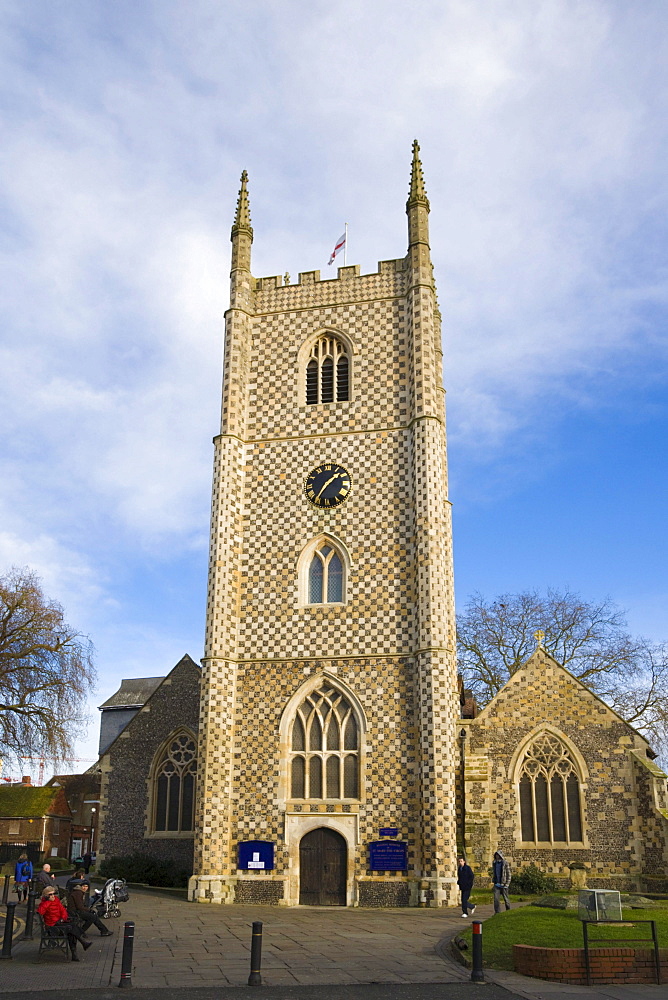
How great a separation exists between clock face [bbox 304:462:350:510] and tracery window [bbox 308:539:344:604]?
1396 millimetres

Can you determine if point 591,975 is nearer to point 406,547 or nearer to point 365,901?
point 365,901

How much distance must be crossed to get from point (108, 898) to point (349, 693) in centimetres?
958

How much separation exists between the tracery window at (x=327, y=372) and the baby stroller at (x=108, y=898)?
1693 centimetres

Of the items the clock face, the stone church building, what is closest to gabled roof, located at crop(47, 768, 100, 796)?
the stone church building

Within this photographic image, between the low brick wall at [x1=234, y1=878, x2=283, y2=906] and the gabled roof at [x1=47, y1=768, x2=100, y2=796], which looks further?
the gabled roof at [x1=47, y1=768, x2=100, y2=796]

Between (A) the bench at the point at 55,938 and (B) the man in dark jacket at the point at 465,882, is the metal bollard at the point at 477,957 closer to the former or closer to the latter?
(A) the bench at the point at 55,938

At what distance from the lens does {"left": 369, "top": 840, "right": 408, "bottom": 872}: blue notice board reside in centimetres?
2544

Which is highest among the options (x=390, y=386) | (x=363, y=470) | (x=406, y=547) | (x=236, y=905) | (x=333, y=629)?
(x=390, y=386)

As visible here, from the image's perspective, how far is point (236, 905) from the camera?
25.6m

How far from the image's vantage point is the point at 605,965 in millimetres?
13695

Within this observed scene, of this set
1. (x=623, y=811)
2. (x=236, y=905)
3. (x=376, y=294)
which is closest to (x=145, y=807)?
(x=236, y=905)

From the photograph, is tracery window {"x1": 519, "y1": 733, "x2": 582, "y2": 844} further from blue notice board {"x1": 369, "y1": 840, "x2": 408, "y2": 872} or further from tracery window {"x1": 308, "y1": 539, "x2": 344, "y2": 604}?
tracery window {"x1": 308, "y1": 539, "x2": 344, "y2": 604}

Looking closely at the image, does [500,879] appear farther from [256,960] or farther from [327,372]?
[327,372]

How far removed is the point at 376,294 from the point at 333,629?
40.7 ft
